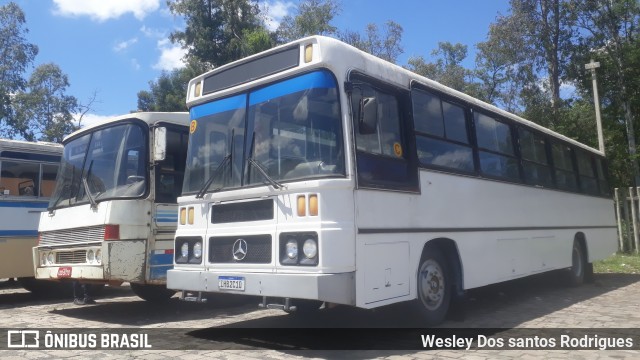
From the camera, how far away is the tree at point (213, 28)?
28203mm

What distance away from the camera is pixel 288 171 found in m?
5.32

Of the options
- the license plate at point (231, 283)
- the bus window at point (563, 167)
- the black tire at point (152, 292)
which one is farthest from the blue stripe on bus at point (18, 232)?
the bus window at point (563, 167)

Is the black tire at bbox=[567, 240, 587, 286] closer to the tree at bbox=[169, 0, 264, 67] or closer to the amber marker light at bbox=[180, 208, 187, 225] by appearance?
the amber marker light at bbox=[180, 208, 187, 225]

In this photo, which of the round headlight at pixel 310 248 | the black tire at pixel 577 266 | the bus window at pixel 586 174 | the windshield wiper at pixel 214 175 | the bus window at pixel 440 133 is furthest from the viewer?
the bus window at pixel 586 174

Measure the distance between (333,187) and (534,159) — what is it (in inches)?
236

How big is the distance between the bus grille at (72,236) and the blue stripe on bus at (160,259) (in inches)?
30.2

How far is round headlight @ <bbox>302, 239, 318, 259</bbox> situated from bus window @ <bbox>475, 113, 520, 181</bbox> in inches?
147

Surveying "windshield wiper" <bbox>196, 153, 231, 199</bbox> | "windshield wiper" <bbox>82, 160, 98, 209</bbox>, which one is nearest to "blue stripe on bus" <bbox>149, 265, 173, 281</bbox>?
"windshield wiper" <bbox>82, 160, 98, 209</bbox>

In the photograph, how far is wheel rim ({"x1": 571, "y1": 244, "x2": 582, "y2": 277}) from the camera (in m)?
11.0

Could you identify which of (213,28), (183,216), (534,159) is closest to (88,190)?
(183,216)

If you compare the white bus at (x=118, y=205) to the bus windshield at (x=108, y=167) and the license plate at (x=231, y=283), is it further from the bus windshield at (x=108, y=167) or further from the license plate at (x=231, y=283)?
the license plate at (x=231, y=283)

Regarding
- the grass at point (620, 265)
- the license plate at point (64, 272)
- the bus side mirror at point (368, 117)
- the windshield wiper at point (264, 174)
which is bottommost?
the grass at point (620, 265)

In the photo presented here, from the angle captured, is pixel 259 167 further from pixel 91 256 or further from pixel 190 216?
pixel 91 256

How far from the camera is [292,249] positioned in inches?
200
